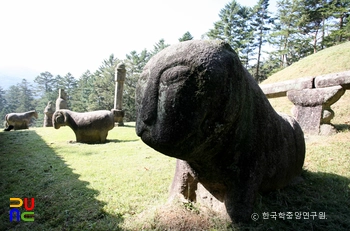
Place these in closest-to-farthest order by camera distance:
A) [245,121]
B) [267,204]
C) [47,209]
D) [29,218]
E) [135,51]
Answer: [245,121] < [267,204] < [29,218] < [47,209] < [135,51]

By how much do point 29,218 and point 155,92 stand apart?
236 cm

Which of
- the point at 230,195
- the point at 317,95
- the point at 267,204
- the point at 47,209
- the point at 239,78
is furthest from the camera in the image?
the point at 317,95

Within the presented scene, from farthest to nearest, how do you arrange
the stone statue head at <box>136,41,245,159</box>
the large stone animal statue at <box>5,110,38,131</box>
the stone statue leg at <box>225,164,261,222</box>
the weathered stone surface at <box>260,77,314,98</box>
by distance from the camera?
the large stone animal statue at <box>5,110,38,131</box>, the weathered stone surface at <box>260,77,314,98</box>, the stone statue leg at <box>225,164,261,222</box>, the stone statue head at <box>136,41,245,159</box>

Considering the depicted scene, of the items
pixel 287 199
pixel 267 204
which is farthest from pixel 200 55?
pixel 287 199

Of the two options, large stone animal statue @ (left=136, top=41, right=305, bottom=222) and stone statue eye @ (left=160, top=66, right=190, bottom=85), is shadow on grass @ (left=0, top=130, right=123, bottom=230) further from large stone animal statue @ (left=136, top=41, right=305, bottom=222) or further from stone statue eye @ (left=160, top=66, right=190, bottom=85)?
stone statue eye @ (left=160, top=66, right=190, bottom=85)

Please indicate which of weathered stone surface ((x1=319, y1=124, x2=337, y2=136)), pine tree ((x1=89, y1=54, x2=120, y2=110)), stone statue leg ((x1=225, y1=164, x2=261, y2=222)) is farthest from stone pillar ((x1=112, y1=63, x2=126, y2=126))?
pine tree ((x1=89, y1=54, x2=120, y2=110))

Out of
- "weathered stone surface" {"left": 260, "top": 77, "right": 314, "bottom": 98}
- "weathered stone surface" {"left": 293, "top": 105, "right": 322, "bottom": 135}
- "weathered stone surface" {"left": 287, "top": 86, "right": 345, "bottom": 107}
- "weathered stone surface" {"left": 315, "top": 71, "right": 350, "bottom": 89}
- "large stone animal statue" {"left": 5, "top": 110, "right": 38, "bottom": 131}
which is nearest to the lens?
"weathered stone surface" {"left": 315, "top": 71, "right": 350, "bottom": 89}

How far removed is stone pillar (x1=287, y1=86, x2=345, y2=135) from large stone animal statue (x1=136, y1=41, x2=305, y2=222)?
353 cm

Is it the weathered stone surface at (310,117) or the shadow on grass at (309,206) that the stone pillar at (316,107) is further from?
the shadow on grass at (309,206)

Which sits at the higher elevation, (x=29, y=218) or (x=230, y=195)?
(x=230, y=195)

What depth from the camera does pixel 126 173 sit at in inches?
151

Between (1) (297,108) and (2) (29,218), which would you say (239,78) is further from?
(1) (297,108)

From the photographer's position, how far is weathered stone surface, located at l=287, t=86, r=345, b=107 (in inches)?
176

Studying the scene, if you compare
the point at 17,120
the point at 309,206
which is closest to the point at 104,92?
the point at 17,120
